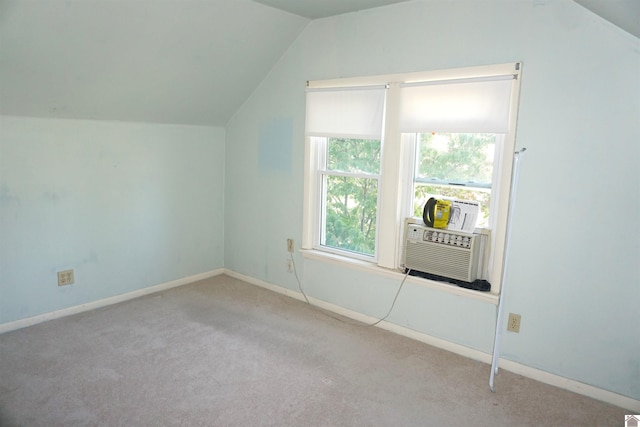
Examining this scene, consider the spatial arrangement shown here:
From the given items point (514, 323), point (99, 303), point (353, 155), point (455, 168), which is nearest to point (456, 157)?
point (455, 168)

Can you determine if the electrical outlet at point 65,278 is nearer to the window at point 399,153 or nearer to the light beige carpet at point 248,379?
the light beige carpet at point 248,379

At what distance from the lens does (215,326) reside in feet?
10.8

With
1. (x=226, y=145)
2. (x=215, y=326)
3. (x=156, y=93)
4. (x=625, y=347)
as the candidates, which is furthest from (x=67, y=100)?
(x=625, y=347)

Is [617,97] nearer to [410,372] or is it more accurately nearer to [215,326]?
[410,372]

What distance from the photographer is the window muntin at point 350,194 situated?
3396 mm

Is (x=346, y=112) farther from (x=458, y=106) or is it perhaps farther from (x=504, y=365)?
(x=504, y=365)

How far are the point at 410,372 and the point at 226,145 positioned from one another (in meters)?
2.74

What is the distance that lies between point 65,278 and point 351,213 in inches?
88.8

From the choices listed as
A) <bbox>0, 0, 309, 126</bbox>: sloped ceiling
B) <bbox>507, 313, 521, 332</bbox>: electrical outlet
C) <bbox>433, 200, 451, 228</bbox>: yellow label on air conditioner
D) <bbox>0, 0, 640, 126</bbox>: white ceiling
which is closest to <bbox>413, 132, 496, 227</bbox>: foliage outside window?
<bbox>433, 200, 451, 228</bbox>: yellow label on air conditioner

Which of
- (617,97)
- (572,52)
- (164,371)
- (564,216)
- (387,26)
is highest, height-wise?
(387,26)

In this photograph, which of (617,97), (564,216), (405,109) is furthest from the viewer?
(405,109)

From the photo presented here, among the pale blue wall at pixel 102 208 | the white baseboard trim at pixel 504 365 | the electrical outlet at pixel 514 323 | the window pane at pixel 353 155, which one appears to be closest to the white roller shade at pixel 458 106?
the window pane at pixel 353 155

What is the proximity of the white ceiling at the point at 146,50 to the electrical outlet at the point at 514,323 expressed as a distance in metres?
1.65

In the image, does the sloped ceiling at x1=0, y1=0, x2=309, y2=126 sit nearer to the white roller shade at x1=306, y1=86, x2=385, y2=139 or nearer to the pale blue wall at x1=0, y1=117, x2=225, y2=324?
the pale blue wall at x1=0, y1=117, x2=225, y2=324
